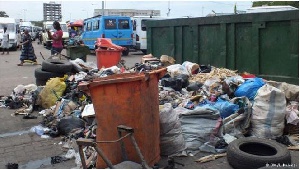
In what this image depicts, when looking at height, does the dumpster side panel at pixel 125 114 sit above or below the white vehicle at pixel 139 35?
below

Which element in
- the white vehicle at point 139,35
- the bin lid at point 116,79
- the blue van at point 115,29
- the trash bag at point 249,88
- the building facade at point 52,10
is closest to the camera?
the bin lid at point 116,79

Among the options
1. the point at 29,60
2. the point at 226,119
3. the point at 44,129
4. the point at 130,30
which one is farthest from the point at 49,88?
the point at 130,30

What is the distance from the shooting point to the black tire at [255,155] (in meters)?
4.10

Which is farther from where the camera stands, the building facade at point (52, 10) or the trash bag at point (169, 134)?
the building facade at point (52, 10)

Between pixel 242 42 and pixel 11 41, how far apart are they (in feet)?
78.7

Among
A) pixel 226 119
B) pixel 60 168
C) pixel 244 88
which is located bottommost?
pixel 60 168

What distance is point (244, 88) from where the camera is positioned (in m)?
6.00

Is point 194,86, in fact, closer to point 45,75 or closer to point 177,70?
point 177,70

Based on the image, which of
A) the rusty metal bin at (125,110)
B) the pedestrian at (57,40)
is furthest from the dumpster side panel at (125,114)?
the pedestrian at (57,40)

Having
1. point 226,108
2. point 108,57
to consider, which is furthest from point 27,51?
point 226,108

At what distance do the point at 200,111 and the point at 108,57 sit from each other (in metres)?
6.47

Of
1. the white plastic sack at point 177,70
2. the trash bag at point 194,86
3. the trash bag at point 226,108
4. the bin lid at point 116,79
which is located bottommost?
the trash bag at point 226,108

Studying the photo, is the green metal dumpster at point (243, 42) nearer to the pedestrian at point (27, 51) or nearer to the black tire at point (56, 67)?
the black tire at point (56, 67)

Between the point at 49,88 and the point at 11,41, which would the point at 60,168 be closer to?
the point at 49,88
